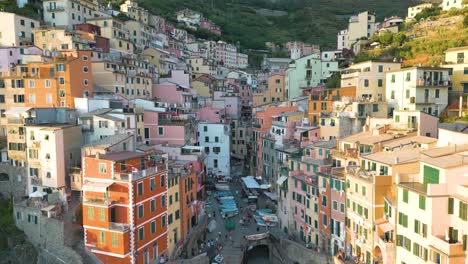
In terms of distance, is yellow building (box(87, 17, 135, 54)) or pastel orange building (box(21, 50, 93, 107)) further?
yellow building (box(87, 17, 135, 54))

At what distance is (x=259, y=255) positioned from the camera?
160ft

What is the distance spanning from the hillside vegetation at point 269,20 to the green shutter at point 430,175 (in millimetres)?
116866

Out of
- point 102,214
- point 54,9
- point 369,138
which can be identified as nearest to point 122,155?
point 102,214

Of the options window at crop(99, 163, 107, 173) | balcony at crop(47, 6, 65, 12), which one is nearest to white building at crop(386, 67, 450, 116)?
window at crop(99, 163, 107, 173)

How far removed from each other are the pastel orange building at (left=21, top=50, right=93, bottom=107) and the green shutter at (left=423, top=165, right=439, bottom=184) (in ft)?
121

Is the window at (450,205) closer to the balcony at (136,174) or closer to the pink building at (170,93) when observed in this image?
the balcony at (136,174)

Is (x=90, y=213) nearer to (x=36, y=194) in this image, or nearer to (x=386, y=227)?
(x=36, y=194)

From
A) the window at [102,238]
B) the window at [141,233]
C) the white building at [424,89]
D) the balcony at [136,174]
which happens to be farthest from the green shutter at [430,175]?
the window at [102,238]

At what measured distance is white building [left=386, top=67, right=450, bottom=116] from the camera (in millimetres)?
45719

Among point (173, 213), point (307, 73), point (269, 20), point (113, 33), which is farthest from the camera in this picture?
point (269, 20)

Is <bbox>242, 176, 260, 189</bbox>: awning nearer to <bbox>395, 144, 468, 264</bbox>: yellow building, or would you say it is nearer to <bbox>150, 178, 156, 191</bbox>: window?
<bbox>150, 178, 156, 191</bbox>: window

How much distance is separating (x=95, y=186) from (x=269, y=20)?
537ft

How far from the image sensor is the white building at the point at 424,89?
45719 millimetres

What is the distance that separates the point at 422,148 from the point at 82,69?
3676 centimetres
